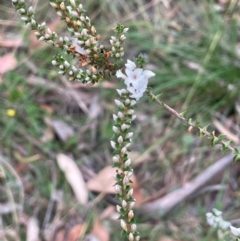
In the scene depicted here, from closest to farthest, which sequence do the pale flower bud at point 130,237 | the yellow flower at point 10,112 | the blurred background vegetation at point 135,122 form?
the pale flower bud at point 130,237
the blurred background vegetation at point 135,122
the yellow flower at point 10,112

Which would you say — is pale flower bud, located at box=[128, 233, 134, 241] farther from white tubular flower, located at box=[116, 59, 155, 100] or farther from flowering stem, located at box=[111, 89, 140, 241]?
white tubular flower, located at box=[116, 59, 155, 100]

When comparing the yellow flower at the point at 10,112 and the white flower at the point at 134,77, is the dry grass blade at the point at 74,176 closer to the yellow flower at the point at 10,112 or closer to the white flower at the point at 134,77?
the yellow flower at the point at 10,112

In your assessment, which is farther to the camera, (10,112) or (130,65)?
(10,112)

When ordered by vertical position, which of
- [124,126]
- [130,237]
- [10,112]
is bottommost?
[10,112]

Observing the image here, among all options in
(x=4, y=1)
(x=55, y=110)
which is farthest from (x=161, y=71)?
(x=4, y=1)

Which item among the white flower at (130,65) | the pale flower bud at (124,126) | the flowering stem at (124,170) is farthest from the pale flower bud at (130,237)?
the white flower at (130,65)

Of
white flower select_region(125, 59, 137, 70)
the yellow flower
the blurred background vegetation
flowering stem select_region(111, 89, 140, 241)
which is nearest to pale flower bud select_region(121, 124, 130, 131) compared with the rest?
flowering stem select_region(111, 89, 140, 241)

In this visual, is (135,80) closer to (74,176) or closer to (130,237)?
(130,237)

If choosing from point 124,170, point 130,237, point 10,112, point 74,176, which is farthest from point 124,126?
point 10,112
